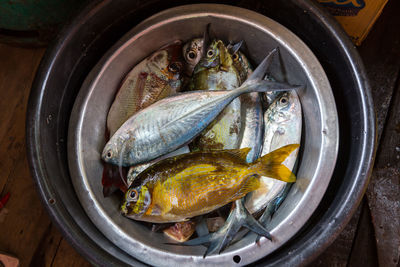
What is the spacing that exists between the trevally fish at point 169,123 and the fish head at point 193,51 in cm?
26

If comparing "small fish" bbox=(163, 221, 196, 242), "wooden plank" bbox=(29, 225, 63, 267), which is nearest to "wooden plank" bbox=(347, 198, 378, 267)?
"small fish" bbox=(163, 221, 196, 242)

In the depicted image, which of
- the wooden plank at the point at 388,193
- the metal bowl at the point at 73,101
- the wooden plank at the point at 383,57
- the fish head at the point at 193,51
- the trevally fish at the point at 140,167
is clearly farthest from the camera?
the wooden plank at the point at 383,57

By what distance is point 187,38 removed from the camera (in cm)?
141

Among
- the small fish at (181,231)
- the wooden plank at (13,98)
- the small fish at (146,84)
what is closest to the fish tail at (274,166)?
the small fish at (181,231)

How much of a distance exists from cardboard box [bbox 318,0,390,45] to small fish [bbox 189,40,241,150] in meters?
0.59

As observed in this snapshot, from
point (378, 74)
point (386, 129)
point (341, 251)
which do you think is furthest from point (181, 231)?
point (378, 74)

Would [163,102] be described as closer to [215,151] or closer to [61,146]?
[215,151]

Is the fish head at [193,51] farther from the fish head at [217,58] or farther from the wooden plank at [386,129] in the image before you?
the wooden plank at [386,129]

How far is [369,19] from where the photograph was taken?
5.09ft

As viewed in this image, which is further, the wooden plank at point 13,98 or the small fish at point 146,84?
the wooden plank at point 13,98

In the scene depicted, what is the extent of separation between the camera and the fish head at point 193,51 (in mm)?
1375

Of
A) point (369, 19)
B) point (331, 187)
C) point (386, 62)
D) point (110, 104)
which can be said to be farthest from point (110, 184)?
point (386, 62)

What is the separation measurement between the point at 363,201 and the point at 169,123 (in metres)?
1.17

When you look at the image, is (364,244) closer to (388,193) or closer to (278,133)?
(388,193)
